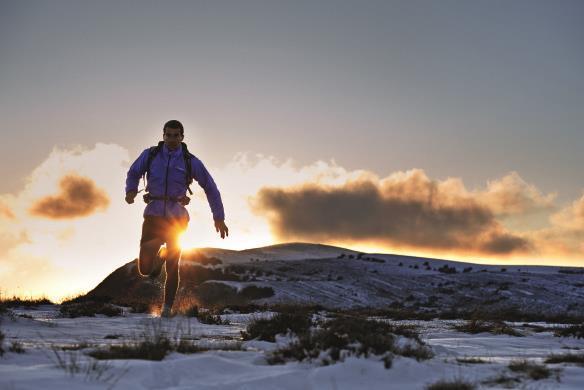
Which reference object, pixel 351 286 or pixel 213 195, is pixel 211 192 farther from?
pixel 351 286

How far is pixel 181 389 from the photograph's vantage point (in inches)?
127

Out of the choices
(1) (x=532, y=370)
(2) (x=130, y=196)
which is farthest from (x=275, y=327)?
(2) (x=130, y=196)

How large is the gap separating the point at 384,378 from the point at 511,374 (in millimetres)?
1015

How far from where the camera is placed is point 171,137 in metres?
8.03

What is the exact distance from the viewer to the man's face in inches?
316

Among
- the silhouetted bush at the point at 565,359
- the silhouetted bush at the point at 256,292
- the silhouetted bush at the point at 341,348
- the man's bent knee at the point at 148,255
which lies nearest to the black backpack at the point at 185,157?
the man's bent knee at the point at 148,255

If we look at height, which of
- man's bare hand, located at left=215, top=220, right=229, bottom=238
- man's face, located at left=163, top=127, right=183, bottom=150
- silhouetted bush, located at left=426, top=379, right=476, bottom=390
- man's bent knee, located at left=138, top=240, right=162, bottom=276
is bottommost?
silhouetted bush, located at left=426, top=379, right=476, bottom=390

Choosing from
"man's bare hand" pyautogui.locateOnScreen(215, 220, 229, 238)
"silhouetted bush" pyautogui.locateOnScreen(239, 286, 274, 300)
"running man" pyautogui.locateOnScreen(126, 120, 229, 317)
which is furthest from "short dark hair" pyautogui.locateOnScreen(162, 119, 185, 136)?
"silhouetted bush" pyautogui.locateOnScreen(239, 286, 274, 300)

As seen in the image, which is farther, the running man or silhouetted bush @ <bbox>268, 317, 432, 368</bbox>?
the running man

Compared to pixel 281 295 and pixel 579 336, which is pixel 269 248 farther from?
pixel 579 336

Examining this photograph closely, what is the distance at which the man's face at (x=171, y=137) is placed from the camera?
8031 millimetres

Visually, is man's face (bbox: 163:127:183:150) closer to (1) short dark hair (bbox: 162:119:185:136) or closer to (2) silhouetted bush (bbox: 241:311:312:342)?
(1) short dark hair (bbox: 162:119:185:136)

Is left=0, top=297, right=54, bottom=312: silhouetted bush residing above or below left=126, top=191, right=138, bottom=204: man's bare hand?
below

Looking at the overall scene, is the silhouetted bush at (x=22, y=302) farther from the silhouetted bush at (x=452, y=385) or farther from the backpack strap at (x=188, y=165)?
the silhouetted bush at (x=452, y=385)
